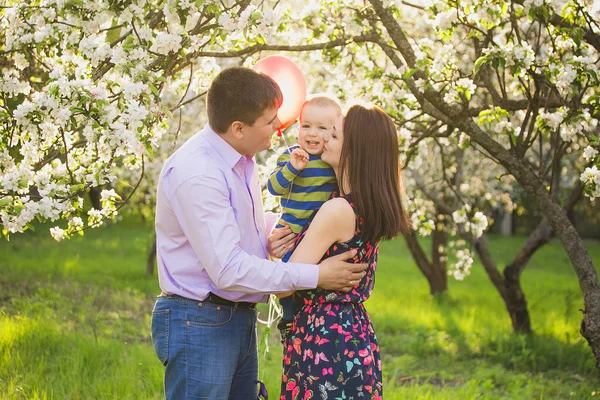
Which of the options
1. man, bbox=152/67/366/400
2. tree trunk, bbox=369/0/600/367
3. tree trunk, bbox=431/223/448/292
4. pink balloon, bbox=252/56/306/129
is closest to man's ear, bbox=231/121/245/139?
man, bbox=152/67/366/400

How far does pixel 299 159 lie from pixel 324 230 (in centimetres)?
39

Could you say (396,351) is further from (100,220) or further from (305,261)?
(305,261)

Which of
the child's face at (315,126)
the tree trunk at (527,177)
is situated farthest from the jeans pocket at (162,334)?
the tree trunk at (527,177)

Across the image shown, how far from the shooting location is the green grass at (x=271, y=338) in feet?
15.5

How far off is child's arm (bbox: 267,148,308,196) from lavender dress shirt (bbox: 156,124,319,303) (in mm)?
174

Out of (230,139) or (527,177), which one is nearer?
(230,139)

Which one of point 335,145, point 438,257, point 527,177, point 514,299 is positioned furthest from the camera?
point 438,257

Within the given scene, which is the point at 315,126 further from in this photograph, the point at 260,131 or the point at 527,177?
the point at 527,177

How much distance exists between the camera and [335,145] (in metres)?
2.85

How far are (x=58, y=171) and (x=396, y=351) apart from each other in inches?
182

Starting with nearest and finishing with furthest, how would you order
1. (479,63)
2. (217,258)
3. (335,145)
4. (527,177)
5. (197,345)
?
(217,258) → (197,345) → (335,145) → (479,63) → (527,177)

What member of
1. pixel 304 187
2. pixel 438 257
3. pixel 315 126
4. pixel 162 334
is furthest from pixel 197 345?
pixel 438 257

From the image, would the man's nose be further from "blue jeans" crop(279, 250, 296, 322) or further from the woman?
"blue jeans" crop(279, 250, 296, 322)

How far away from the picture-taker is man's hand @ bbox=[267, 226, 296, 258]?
2.86 meters
